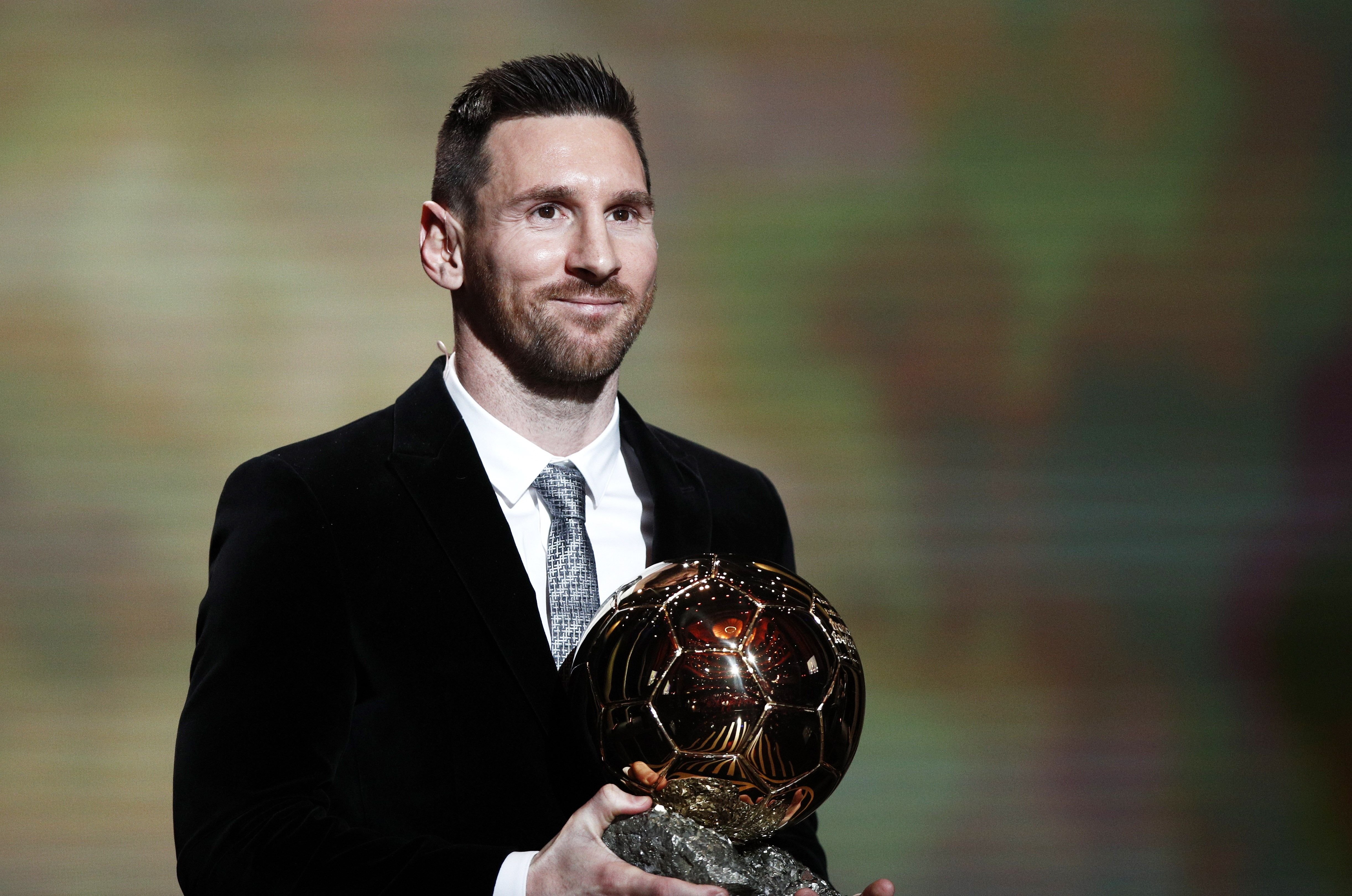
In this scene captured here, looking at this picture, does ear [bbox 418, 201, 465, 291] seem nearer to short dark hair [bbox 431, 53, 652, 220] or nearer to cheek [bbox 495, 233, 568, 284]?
short dark hair [bbox 431, 53, 652, 220]

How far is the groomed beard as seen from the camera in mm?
1940

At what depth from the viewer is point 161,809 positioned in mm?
3221

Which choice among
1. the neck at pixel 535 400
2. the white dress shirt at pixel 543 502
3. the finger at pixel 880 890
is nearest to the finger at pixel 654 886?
the finger at pixel 880 890

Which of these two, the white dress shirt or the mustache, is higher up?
the mustache

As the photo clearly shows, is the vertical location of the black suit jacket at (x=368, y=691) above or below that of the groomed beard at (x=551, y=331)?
below

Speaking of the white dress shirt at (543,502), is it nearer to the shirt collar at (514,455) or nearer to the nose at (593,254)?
the shirt collar at (514,455)

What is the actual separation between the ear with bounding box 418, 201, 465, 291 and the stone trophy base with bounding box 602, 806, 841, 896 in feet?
2.99

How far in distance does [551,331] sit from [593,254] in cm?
13

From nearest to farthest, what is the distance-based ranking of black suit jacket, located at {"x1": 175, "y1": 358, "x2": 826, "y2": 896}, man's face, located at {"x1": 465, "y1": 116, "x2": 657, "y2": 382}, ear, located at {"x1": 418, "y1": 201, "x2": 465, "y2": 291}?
black suit jacket, located at {"x1": 175, "y1": 358, "x2": 826, "y2": 896} → man's face, located at {"x1": 465, "y1": 116, "x2": 657, "y2": 382} → ear, located at {"x1": 418, "y1": 201, "x2": 465, "y2": 291}

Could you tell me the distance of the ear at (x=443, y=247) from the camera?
2070 millimetres

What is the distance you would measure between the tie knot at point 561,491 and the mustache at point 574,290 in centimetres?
26

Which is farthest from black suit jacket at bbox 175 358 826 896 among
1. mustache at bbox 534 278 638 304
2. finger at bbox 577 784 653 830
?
mustache at bbox 534 278 638 304

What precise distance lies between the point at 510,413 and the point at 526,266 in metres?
0.23

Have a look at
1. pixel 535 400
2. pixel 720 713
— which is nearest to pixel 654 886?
pixel 720 713
